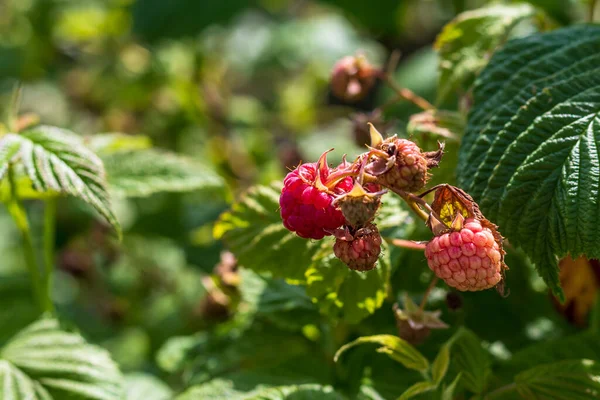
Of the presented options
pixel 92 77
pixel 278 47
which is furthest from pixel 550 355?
pixel 92 77

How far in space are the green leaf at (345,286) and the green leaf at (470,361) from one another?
0.40 ft

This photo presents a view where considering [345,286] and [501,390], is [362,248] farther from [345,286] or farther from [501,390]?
[501,390]

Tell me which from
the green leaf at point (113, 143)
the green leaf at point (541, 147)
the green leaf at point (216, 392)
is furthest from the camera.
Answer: the green leaf at point (113, 143)

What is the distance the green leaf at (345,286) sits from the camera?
933 millimetres

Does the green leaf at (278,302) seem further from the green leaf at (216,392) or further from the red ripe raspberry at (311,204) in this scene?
the red ripe raspberry at (311,204)

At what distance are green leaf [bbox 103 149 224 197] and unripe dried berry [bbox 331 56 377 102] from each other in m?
0.31

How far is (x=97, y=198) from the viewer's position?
3.10ft

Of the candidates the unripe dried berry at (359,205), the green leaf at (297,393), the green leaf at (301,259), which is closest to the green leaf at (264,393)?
the green leaf at (297,393)

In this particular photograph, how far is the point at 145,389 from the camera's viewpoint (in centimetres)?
134

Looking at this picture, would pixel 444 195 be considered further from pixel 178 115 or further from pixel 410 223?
pixel 178 115

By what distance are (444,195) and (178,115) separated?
1.81 meters

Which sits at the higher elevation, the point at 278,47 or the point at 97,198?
the point at 97,198

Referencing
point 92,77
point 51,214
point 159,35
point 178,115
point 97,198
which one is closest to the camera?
point 97,198

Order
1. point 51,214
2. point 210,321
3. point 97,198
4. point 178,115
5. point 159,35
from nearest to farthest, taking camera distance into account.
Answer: point 97,198 < point 51,214 < point 210,321 < point 159,35 < point 178,115
